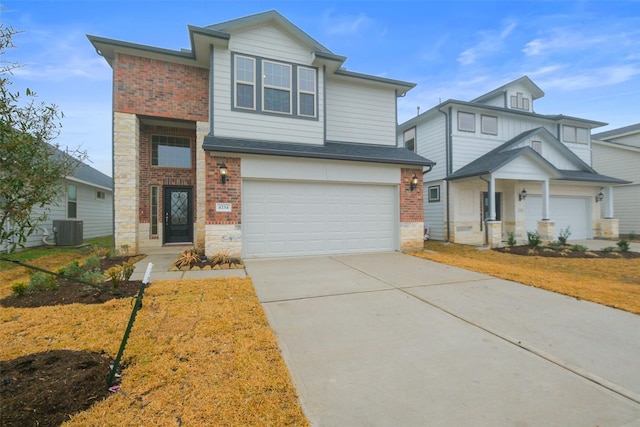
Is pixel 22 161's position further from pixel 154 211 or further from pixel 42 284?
pixel 154 211

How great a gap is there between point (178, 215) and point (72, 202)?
6.59 meters

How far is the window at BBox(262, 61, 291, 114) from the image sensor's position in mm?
8898

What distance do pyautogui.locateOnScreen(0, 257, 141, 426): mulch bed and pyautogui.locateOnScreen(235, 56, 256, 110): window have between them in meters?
7.44

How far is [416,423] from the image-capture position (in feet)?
6.42

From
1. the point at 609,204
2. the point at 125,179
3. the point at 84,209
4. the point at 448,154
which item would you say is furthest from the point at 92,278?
the point at 609,204

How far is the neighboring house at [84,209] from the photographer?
11891mm

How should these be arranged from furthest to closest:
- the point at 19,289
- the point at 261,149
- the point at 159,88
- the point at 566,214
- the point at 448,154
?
the point at 566,214 → the point at 448,154 → the point at 159,88 → the point at 261,149 → the point at 19,289

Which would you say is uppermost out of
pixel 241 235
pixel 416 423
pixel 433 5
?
pixel 433 5

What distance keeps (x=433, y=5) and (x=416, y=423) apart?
38.9 feet

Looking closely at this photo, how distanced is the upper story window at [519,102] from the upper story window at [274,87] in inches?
468

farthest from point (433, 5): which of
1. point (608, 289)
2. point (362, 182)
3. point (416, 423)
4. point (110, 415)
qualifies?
point (110, 415)

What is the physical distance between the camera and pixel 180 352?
2.85 meters

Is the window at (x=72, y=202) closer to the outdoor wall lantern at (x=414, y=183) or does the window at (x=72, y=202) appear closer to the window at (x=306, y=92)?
the window at (x=306, y=92)

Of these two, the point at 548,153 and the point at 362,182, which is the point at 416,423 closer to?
the point at 362,182
